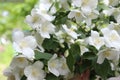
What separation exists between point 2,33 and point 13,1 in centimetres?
32

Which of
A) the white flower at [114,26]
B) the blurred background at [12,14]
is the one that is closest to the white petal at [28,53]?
the white flower at [114,26]

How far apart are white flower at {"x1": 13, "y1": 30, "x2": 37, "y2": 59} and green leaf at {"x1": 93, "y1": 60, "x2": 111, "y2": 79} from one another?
0.15m

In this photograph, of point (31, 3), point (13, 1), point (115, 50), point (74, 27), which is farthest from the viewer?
point (13, 1)

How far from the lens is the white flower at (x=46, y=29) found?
92cm

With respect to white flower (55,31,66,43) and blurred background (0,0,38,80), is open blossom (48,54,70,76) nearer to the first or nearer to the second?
white flower (55,31,66,43)

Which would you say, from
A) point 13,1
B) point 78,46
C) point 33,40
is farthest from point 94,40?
point 13,1

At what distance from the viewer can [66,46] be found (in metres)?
0.98

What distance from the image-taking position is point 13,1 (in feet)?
10.5

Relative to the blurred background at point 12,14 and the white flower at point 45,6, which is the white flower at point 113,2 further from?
the blurred background at point 12,14

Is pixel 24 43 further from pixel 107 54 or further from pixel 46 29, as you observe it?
pixel 107 54

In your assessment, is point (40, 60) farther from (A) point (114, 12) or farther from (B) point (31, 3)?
(B) point (31, 3)

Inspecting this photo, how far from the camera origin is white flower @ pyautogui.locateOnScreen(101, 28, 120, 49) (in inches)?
35.3

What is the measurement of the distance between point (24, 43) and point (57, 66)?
98 millimetres

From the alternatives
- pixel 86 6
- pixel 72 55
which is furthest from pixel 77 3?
pixel 72 55
